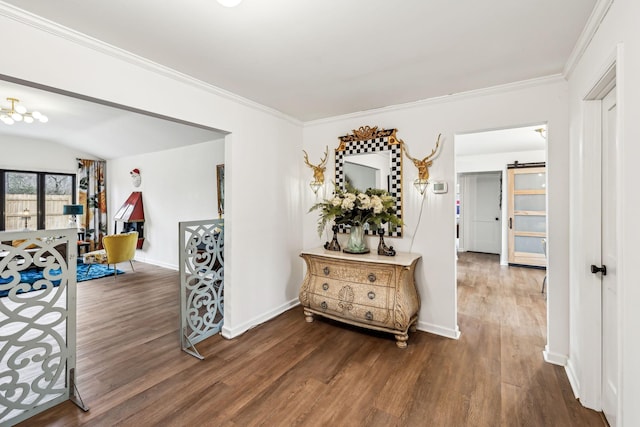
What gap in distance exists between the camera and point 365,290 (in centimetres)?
284

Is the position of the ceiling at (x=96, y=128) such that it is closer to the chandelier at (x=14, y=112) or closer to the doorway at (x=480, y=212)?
the chandelier at (x=14, y=112)

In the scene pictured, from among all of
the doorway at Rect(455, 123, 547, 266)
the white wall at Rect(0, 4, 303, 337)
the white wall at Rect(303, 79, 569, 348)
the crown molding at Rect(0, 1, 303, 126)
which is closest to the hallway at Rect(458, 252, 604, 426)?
the white wall at Rect(303, 79, 569, 348)

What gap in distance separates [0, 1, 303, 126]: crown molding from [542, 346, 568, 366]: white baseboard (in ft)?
12.1

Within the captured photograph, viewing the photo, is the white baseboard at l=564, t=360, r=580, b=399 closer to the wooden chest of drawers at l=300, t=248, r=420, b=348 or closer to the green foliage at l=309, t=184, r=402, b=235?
the wooden chest of drawers at l=300, t=248, r=420, b=348

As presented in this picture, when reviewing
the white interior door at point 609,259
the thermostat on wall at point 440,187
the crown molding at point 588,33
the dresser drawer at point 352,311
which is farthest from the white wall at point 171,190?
the white interior door at point 609,259

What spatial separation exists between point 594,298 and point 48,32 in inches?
151

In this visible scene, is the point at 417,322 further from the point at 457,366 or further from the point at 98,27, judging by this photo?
the point at 98,27

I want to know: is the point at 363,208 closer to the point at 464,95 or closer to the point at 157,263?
the point at 464,95

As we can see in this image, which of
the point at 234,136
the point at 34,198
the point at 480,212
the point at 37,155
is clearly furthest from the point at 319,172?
the point at 34,198

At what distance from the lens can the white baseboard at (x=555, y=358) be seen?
2373 mm

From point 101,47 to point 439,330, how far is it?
3746 millimetres

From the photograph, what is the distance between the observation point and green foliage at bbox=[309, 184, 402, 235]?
2.91m

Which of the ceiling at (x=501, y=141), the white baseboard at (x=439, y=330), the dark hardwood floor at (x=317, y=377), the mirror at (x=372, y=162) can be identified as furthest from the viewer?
the ceiling at (x=501, y=141)

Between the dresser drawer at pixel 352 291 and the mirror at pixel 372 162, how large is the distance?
2.38 feet
